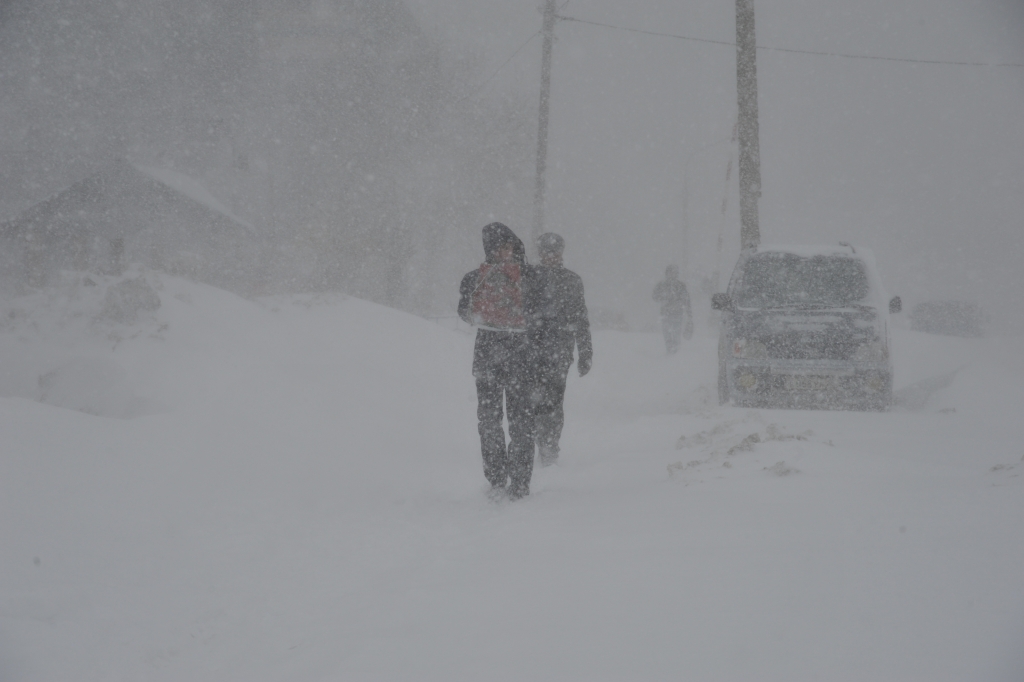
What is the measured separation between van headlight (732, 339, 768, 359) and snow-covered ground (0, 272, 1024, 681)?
787 mm

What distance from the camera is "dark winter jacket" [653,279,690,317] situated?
13789 mm

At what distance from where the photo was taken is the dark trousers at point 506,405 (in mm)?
4484

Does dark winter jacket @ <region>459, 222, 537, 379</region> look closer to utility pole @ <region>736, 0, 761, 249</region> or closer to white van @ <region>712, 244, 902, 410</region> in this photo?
white van @ <region>712, 244, 902, 410</region>

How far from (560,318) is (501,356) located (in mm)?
1154

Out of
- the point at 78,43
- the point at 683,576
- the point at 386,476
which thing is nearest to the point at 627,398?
the point at 386,476

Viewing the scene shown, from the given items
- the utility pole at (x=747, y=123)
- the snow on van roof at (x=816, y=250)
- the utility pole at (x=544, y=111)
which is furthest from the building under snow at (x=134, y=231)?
the snow on van roof at (x=816, y=250)

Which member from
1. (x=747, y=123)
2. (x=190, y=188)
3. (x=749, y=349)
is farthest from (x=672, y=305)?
(x=190, y=188)

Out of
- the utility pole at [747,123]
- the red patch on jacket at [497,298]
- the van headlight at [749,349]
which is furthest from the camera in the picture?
the utility pole at [747,123]

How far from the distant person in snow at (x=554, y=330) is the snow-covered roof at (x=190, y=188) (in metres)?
22.1

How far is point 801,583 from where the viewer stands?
199 centimetres

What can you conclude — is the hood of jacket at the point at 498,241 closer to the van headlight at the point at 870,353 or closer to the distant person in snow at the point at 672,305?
the van headlight at the point at 870,353

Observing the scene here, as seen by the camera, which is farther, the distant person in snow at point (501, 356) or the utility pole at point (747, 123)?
the utility pole at point (747, 123)

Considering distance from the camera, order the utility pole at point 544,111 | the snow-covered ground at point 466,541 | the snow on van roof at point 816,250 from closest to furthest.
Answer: the snow-covered ground at point 466,541
the snow on van roof at point 816,250
the utility pole at point 544,111

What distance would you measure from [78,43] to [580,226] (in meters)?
35.9
